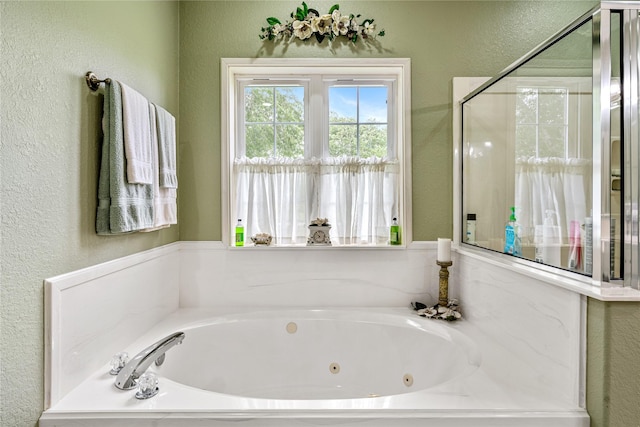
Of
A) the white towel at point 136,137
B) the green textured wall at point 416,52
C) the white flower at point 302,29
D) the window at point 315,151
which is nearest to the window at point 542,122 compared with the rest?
the green textured wall at point 416,52

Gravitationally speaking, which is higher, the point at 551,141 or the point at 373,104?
the point at 373,104

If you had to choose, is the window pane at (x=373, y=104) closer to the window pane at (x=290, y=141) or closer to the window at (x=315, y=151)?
the window at (x=315, y=151)

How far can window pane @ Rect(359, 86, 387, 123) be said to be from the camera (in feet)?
7.48

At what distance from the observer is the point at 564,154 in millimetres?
1415

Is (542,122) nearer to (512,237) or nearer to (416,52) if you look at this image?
(512,237)

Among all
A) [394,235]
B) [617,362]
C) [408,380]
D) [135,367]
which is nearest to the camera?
[617,362]

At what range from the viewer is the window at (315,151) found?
7.20 feet

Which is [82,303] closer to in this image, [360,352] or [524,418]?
[360,352]

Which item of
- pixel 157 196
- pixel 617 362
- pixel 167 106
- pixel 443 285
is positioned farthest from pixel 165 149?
pixel 617 362

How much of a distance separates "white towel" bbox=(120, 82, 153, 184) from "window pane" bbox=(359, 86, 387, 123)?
4.24ft

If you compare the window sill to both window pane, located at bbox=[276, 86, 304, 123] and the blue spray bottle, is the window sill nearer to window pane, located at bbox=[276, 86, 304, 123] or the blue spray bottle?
the blue spray bottle

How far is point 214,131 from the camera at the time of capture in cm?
211

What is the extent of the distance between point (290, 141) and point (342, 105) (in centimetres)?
41

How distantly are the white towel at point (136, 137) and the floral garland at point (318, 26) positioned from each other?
37.1 inches
